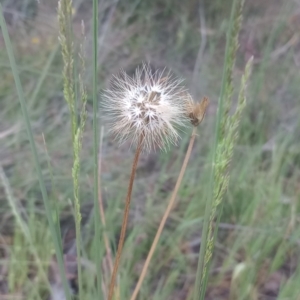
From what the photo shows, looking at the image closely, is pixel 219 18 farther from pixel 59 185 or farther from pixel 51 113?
pixel 59 185

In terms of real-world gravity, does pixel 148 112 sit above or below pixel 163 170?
below

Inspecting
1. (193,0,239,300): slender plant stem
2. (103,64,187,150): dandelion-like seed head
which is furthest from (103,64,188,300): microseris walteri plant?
(193,0,239,300): slender plant stem

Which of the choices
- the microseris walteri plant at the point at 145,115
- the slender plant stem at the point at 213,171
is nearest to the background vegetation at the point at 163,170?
the microseris walteri plant at the point at 145,115

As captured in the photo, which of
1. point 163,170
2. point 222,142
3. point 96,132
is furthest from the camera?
point 163,170

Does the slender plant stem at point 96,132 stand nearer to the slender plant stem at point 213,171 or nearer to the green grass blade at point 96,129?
the green grass blade at point 96,129

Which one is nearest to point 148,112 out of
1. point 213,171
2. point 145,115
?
point 145,115

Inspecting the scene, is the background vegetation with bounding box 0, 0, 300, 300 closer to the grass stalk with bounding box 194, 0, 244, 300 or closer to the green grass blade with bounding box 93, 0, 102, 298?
the green grass blade with bounding box 93, 0, 102, 298

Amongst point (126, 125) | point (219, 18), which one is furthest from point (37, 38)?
point (126, 125)

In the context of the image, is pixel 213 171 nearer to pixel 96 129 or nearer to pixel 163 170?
pixel 96 129
